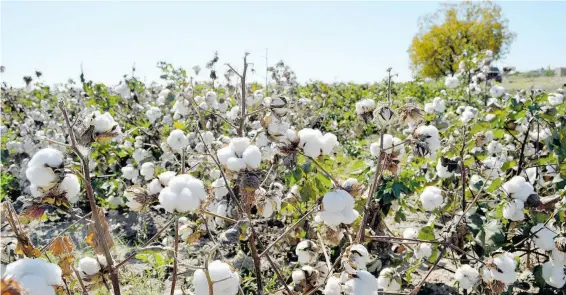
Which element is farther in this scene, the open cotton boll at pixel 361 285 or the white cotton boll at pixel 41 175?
the open cotton boll at pixel 361 285

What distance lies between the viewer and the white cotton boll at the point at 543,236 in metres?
1.86

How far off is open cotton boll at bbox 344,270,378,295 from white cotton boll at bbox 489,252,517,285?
59cm

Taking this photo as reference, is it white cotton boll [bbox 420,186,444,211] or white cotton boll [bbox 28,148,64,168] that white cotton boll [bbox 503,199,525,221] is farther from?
white cotton boll [bbox 28,148,64,168]

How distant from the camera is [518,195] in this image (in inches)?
69.5

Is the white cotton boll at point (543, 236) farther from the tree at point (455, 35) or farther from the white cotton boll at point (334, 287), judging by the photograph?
the tree at point (455, 35)

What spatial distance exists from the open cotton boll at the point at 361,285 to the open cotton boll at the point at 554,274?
1082 millimetres

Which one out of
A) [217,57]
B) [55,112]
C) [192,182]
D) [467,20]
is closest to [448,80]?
[217,57]

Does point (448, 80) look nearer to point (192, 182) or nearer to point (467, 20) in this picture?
point (192, 182)

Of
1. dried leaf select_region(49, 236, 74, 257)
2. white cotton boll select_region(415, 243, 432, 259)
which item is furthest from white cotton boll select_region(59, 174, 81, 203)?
white cotton boll select_region(415, 243, 432, 259)

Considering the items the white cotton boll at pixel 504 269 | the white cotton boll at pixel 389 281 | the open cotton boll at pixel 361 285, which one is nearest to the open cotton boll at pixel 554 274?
the white cotton boll at pixel 504 269

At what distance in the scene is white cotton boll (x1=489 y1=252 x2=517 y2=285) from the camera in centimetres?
158

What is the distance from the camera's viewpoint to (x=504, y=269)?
1585 mm

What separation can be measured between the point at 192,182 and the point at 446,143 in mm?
1293

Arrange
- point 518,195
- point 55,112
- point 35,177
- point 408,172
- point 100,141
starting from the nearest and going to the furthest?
1. point 35,177
2. point 100,141
3. point 518,195
4. point 408,172
5. point 55,112
